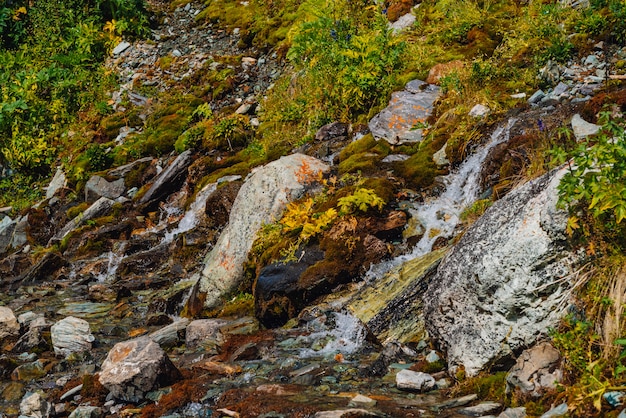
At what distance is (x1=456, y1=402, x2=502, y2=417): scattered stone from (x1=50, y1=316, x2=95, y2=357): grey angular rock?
5.79 m

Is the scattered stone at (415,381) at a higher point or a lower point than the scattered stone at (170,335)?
higher

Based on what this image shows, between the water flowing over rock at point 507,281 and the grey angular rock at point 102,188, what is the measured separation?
38.1 feet

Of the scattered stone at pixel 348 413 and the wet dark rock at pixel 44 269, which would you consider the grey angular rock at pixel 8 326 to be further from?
the scattered stone at pixel 348 413

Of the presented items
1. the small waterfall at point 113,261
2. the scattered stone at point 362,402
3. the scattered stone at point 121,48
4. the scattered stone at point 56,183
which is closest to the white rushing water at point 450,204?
the scattered stone at point 362,402


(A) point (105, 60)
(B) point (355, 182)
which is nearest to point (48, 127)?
(A) point (105, 60)

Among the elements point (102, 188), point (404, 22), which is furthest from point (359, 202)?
point (102, 188)

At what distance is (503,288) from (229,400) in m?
2.44

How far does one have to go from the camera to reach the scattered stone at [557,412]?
4207mm

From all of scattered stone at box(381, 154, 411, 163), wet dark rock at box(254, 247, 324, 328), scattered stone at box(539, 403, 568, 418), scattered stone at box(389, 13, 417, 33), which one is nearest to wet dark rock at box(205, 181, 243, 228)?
scattered stone at box(381, 154, 411, 163)

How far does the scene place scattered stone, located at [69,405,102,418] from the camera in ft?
20.1

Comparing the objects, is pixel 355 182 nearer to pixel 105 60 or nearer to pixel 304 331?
pixel 304 331

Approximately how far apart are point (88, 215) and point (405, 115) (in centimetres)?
780

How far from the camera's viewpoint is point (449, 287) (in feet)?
18.6

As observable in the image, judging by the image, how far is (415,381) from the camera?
5367mm
